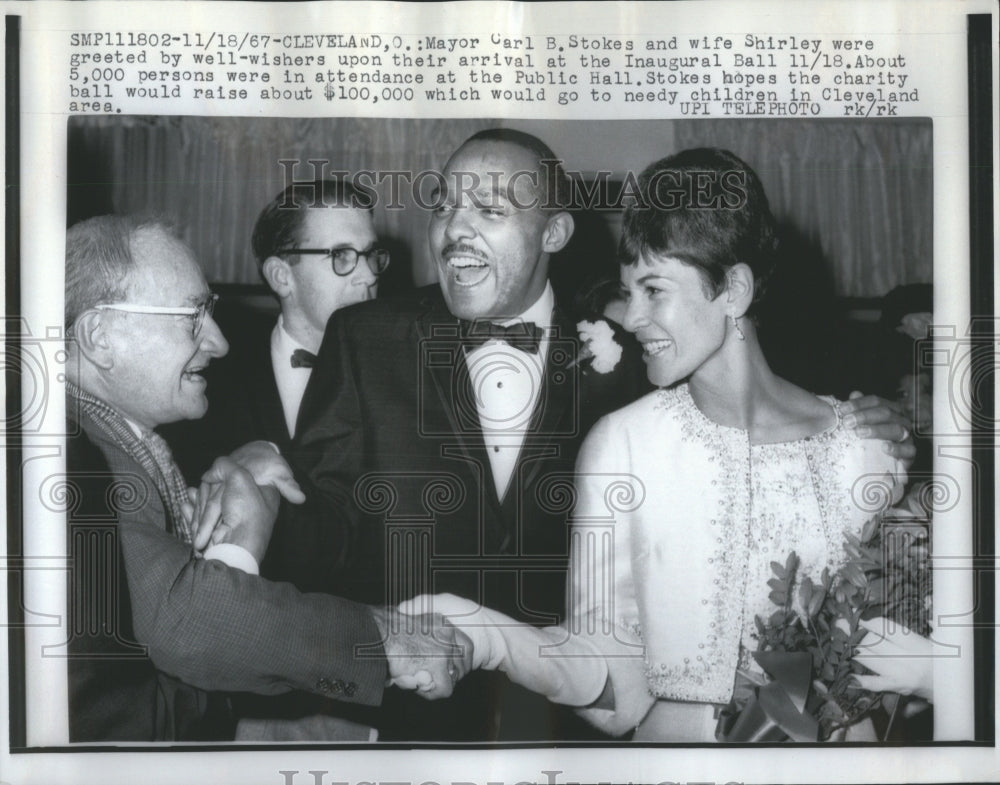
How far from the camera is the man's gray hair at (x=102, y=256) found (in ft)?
9.11

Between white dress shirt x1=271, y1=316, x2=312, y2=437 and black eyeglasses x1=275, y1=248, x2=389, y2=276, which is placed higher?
black eyeglasses x1=275, y1=248, x2=389, y2=276

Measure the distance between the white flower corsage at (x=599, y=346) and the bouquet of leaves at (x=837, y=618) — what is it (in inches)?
27.5

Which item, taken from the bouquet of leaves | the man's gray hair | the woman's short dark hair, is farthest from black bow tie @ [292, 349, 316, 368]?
the bouquet of leaves

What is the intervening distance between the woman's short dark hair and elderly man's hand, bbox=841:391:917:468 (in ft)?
1.28

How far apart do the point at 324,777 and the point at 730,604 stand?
3.83ft

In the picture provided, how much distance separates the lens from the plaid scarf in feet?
9.04

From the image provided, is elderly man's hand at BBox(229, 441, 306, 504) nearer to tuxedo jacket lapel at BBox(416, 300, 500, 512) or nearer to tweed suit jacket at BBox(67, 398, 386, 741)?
tweed suit jacket at BBox(67, 398, 386, 741)

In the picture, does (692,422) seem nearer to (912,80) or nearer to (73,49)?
(912,80)

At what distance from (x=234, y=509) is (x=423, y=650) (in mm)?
618

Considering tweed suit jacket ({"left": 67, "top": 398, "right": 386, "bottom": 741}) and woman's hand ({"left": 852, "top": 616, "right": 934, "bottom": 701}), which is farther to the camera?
woman's hand ({"left": 852, "top": 616, "right": 934, "bottom": 701})

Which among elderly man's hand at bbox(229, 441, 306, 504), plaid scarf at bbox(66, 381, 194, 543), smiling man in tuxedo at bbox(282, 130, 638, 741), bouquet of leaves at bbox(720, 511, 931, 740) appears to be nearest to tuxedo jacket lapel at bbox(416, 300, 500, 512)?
smiling man in tuxedo at bbox(282, 130, 638, 741)

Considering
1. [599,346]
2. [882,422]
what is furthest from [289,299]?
[882,422]

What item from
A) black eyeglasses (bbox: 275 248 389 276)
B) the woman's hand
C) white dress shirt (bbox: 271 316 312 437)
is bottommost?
the woman's hand

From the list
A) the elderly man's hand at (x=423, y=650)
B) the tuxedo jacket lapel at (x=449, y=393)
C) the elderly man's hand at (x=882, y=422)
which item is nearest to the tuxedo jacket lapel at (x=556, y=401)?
the tuxedo jacket lapel at (x=449, y=393)
